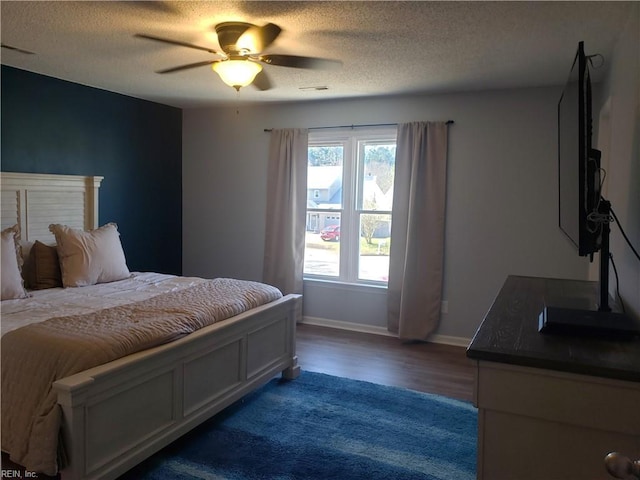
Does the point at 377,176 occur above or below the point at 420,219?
above

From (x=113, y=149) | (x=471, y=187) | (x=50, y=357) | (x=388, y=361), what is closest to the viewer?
(x=50, y=357)

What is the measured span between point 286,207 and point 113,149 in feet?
5.88

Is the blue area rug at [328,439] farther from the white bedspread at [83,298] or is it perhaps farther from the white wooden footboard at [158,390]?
the white bedspread at [83,298]

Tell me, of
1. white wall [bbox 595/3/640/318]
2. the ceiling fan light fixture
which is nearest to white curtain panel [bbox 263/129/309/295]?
the ceiling fan light fixture

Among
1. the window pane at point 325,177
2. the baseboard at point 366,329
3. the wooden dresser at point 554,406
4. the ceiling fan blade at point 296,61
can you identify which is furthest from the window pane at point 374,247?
the wooden dresser at point 554,406

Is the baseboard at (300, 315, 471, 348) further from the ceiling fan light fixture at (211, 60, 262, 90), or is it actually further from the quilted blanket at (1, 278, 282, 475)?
the ceiling fan light fixture at (211, 60, 262, 90)

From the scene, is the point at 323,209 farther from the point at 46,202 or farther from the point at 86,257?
the point at 46,202

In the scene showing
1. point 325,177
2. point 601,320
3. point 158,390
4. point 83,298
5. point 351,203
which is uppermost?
point 325,177

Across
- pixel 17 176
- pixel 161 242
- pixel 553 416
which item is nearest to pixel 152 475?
pixel 553 416

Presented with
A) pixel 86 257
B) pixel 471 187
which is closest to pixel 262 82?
pixel 86 257

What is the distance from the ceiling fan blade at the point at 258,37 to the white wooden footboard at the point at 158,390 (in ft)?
5.32

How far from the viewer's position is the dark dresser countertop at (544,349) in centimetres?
138

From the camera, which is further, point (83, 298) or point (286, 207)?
point (286, 207)

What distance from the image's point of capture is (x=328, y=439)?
2.75 metres
